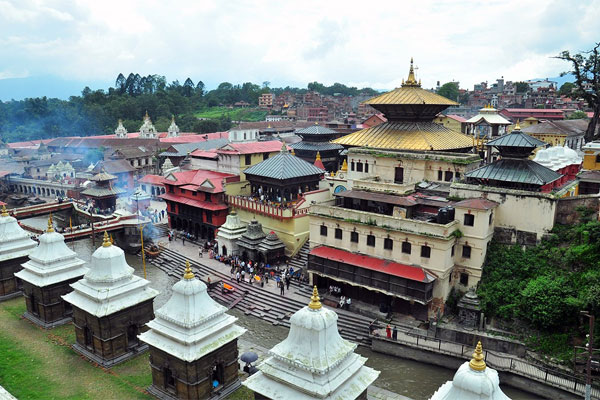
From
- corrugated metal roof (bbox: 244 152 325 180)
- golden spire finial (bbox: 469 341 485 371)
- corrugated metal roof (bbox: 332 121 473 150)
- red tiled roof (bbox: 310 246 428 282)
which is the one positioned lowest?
red tiled roof (bbox: 310 246 428 282)

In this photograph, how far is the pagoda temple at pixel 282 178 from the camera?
4106 cm

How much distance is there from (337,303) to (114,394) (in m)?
15.5

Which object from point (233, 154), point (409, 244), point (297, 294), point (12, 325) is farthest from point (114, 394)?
point (233, 154)

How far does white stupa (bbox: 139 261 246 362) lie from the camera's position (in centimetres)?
1827

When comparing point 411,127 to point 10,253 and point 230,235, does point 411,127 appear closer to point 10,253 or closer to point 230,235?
point 230,235

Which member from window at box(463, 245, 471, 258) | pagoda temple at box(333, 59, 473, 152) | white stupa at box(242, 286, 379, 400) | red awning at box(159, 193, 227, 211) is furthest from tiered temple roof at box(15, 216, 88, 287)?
pagoda temple at box(333, 59, 473, 152)

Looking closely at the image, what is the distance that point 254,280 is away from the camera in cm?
3491

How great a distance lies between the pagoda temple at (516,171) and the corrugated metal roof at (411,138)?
265 inches

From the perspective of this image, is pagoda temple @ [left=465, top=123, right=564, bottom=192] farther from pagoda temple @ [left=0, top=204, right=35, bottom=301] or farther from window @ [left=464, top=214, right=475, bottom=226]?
pagoda temple @ [left=0, top=204, right=35, bottom=301]

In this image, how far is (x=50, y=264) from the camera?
85.2 ft

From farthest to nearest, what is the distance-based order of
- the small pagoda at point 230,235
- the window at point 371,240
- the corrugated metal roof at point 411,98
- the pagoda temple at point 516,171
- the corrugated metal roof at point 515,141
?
the small pagoda at point 230,235, the corrugated metal roof at point 411,98, the window at point 371,240, the corrugated metal roof at point 515,141, the pagoda temple at point 516,171

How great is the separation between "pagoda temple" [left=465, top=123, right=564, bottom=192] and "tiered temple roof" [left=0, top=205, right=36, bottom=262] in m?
31.0

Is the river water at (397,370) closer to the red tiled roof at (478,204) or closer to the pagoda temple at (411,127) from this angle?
the red tiled roof at (478,204)

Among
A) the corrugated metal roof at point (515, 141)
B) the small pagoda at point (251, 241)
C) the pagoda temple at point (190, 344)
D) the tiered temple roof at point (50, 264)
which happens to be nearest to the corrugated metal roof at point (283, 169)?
the small pagoda at point (251, 241)
